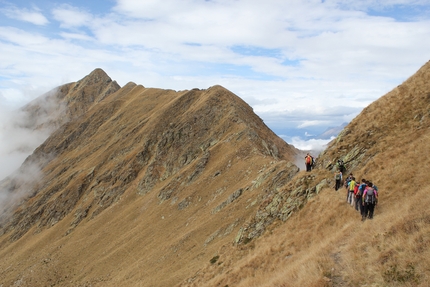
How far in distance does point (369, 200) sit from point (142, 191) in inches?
2068

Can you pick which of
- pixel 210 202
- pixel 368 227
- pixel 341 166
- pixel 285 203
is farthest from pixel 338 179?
pixel 210 202

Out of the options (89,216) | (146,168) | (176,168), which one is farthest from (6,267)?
(176,168)

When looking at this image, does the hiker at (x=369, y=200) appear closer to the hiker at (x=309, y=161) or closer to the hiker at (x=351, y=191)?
the hiker at (x=351, y=191)

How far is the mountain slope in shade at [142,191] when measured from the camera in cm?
3966

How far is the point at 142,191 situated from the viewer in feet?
211

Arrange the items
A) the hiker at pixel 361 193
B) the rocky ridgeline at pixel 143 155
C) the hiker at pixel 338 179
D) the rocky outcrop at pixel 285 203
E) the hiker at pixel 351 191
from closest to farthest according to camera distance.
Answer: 1. the hiker at pixel 361 193
2. the hiker at pixel 351 191
3. the hiker at pixel 338 179
4. the rocky outcrop at pixel 285 203
5. the rocky ridgeline at pixel 143 155

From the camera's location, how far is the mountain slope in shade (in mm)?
39656

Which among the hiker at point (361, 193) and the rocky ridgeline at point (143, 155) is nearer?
the hiker at point (361, 193)

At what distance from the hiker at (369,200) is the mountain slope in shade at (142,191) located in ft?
53.5

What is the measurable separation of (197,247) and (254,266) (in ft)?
53.3

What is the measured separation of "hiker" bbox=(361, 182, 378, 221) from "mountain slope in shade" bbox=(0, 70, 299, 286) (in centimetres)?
1629

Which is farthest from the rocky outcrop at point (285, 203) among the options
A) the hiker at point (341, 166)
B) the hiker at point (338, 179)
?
the hiker at point (338, 179)

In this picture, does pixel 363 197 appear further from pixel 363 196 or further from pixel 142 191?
pixel 142 191

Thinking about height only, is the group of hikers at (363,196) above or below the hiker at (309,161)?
below
